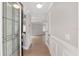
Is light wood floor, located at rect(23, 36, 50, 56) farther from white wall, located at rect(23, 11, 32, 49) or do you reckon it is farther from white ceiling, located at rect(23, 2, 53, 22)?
white ceiling, located at rect(23, 2, 53, 22)

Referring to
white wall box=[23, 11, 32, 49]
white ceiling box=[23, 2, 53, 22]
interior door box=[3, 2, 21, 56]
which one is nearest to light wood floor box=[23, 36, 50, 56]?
white wall box=[23, 11, 32, 49]

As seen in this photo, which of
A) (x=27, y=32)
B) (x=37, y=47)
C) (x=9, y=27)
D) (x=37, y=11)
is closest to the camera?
(x=9, y=27)

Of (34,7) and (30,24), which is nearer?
(30,24)

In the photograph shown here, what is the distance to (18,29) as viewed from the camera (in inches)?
103

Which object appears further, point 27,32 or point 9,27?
point 27,32

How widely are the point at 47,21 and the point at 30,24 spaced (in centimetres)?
78

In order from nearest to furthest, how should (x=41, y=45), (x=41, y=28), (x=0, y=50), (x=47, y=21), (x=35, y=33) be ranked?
1. (x=0, y=50)
2. (x=35, y=33)
3. (x=41, y=28)
4. (x=47, y=21)
5. (x=41, y=45)

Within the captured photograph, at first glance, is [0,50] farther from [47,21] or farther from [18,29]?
[47,21]

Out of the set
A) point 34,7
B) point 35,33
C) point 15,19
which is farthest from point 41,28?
point 15,19

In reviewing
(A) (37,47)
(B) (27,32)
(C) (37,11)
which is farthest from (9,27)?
(A) (37,47)

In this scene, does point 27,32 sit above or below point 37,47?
above

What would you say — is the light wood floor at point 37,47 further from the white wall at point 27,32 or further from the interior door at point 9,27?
the interior door at point 9,27

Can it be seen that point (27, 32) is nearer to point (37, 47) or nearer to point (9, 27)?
point (37, 47)

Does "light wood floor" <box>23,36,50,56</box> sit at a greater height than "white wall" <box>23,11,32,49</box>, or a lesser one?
lesser
